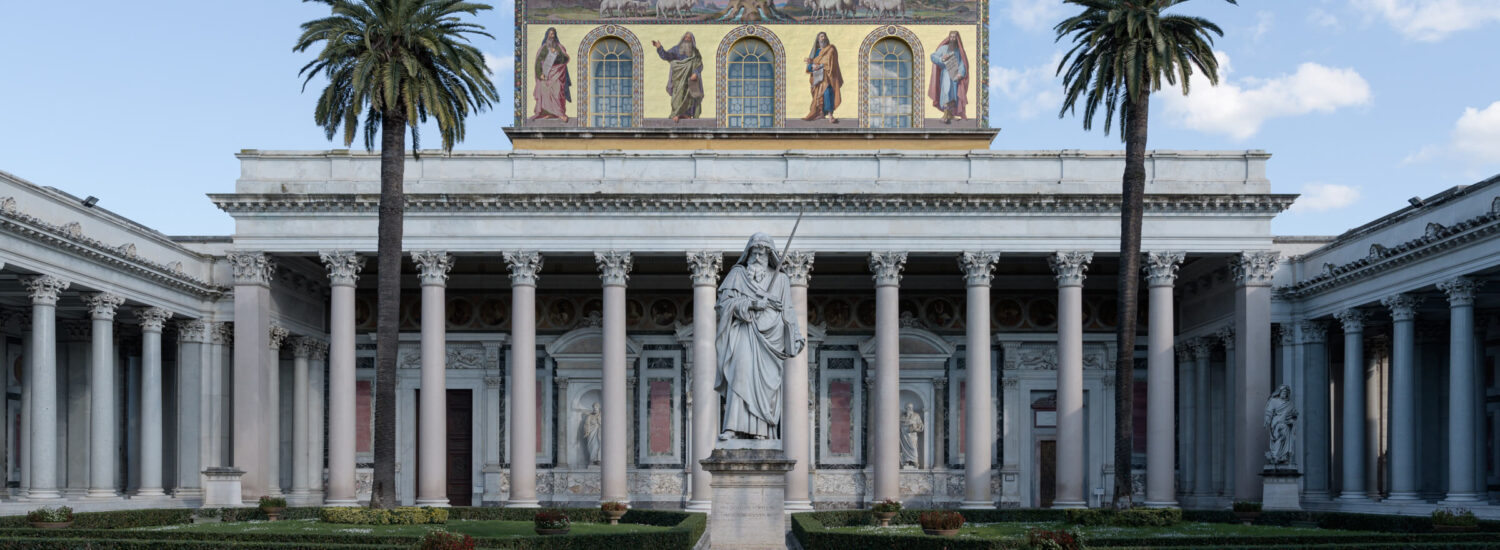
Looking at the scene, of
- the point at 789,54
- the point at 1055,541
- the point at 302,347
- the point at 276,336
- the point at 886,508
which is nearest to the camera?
the point at 1055,541

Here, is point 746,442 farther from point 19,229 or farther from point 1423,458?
point 1423,458

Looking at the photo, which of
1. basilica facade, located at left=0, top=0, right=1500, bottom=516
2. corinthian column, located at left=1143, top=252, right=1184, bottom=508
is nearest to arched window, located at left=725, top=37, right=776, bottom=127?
basilica facade, located at left=0, top=0, right=1500, bottom=516

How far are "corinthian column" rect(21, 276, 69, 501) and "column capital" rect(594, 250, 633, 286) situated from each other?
1520cm

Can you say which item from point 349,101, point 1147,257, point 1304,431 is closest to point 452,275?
point 349,101

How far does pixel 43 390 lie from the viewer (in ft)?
138

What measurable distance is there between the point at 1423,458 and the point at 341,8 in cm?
3573

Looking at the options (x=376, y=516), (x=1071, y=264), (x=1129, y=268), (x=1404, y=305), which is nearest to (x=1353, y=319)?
(x=1404, y=305)

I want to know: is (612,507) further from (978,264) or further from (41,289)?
(41,289)

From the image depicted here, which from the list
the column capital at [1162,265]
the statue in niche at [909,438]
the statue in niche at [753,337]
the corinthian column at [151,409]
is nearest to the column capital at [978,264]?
the column capital at [1162,265]

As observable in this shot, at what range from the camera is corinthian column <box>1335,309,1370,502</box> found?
48.2m

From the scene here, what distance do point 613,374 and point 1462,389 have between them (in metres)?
23.7

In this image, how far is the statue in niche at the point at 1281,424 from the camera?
151 feet

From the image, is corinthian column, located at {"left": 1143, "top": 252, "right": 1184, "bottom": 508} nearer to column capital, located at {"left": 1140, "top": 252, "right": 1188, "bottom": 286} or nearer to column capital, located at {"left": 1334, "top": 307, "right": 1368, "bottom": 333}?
column capital, located at {"left": 1140, "top": 252, "right": 1188, "bottom": 286}

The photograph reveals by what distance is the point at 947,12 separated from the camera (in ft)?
184
